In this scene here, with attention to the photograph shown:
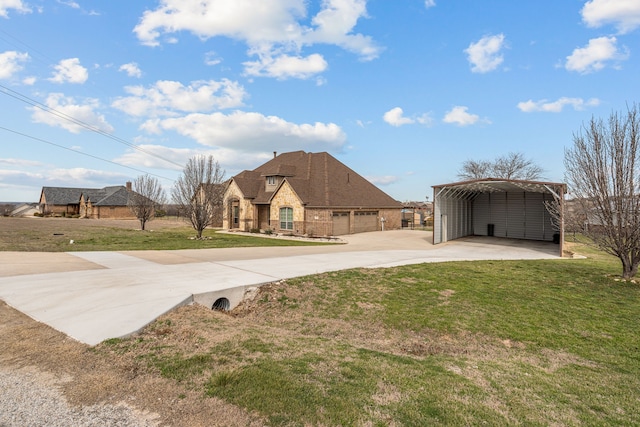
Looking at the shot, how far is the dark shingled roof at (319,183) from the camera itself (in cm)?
2980

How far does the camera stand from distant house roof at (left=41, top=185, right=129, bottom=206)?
191 ft

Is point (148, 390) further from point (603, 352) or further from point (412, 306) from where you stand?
point (603, 352)

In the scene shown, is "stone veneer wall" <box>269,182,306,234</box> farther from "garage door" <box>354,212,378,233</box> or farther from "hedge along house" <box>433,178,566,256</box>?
"hedge along house" <box>433,178,566,256</box>

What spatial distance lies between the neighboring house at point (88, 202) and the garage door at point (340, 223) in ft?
139

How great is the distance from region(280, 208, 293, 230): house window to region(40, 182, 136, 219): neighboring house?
37796 millimetres

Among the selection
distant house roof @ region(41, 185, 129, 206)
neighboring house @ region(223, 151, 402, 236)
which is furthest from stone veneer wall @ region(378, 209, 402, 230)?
Answer: distant house roof @ region(41, 185, 129, 206)

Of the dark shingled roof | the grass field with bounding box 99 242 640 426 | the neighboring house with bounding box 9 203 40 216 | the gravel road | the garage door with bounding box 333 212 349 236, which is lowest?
the grass field with bounding box 99 242 640 426

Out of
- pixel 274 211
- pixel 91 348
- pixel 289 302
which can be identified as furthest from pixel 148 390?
pixel 274 211

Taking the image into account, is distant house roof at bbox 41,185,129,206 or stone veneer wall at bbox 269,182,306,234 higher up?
distant house roof at bbox 41,185,129,206

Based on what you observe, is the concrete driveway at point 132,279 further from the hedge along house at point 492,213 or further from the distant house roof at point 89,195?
the distant house roof at point 89,195

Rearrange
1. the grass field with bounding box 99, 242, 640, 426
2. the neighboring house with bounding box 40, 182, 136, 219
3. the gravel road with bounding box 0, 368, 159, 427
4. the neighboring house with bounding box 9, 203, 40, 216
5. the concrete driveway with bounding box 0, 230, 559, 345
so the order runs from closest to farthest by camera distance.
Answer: the gravel road with bounding box 0, 368, 159, 427 → the grass field with bounding box 99, 242, 640, 426 → the concrete driveway with bounding box 0, 230, 559, 345 → the neighboring house with bounding box 40, 182, 136, 219 → the neighboring house with bounding box 9, 203, 40, 216

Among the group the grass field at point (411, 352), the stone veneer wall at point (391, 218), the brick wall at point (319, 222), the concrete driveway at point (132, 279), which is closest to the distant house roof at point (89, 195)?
the brick wall at point (319, 222)

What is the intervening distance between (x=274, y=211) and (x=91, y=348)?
25999mm

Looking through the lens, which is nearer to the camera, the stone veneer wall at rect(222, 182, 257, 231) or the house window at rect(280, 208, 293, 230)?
the house window at rect(280, 208, 293, 230)
